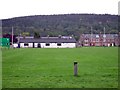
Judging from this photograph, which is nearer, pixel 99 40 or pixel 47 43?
pixel 47 43

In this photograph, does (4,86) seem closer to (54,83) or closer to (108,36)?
(54,83)

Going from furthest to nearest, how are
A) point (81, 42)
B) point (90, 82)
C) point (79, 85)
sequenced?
point (81, 42) → point (90, 82) → point (79, 85)

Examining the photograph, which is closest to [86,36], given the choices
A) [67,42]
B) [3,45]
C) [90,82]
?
[67,42]

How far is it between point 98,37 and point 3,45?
9251 centimetres

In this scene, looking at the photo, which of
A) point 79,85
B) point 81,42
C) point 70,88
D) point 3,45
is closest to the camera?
point 70,88

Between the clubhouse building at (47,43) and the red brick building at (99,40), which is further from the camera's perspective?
the red brick building at (99,40)

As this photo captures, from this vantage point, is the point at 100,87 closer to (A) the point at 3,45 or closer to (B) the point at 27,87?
(B) the point at 27,87

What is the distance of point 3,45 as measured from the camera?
103 m

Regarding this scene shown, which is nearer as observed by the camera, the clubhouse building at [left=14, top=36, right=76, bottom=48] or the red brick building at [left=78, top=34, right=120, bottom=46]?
the clubhouse building at [left=14, top=36, right=76, bottom=48]

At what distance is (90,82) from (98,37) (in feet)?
567

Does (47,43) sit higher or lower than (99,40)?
lower

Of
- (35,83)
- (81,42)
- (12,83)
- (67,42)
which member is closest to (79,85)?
(35,83)

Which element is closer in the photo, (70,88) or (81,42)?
(70,88)

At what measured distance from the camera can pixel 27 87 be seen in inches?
572
